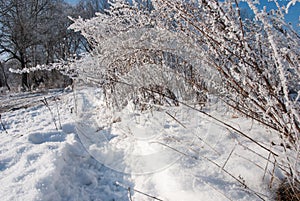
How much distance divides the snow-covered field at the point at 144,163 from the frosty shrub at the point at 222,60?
196 millimetres

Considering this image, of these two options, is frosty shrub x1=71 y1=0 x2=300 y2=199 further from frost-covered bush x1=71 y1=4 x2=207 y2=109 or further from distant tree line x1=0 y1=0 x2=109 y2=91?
distant tree line x1=0 y1=0 x2=109 y2=91

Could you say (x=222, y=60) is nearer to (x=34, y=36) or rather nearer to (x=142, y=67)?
(x=142, y=67)

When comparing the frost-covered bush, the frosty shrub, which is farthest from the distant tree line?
the frosty shrub

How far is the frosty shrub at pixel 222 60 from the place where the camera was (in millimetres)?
897

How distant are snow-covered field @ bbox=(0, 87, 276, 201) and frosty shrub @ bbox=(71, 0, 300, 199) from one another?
20 cm

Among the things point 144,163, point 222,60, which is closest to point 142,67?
point 144,163

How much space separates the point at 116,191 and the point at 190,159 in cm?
54

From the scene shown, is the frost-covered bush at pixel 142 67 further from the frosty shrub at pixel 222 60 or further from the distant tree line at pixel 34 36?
the distant tree line at pixel 34 36

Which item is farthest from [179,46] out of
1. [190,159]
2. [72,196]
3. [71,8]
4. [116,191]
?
[71,8]

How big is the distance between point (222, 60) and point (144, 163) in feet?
3.11

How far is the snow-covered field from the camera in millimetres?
1158

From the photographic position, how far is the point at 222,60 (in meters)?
1.20

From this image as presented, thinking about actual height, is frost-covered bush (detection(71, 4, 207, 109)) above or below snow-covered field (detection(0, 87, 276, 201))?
above

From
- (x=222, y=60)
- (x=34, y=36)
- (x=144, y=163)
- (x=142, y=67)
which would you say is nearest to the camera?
(x=222, y=60)
